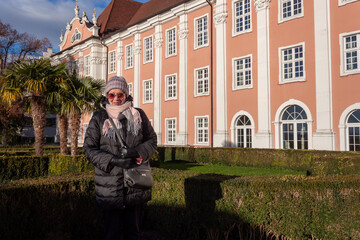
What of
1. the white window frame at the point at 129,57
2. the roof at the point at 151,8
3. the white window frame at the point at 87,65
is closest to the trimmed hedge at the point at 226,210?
the roof at the point at 151,8

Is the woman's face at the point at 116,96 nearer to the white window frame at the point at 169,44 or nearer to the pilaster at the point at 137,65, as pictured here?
the white window frame at the point at 169,44

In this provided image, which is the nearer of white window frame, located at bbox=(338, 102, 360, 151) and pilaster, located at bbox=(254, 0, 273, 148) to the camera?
white window frame, located at bbox=(338, 102, 360, 151)

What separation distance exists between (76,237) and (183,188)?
174 cm

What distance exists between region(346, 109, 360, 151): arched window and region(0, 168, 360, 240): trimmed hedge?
11.6m

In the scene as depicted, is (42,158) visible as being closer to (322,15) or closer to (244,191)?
(244,191)

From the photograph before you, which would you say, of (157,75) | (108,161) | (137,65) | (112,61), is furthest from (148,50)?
(108,161)

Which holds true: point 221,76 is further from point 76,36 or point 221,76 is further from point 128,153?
point 76,36

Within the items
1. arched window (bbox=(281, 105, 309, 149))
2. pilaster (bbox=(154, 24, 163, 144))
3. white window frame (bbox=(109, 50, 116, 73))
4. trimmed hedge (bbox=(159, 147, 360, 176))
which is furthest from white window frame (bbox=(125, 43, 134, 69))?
arched window (bbox=(281, 105, 309, 149))

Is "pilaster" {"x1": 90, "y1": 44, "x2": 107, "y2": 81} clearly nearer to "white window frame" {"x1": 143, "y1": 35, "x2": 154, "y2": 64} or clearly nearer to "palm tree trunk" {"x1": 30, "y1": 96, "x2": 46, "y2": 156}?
"white window frame" {"x1": 143, "y1": 35, "x2": 154, "y2": 64}

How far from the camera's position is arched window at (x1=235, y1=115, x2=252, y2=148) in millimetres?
19141

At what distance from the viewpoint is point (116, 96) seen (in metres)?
3.48

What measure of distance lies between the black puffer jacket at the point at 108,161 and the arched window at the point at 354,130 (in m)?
14.5

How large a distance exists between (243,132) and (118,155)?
1690 cm

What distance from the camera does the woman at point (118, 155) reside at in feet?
10.3
